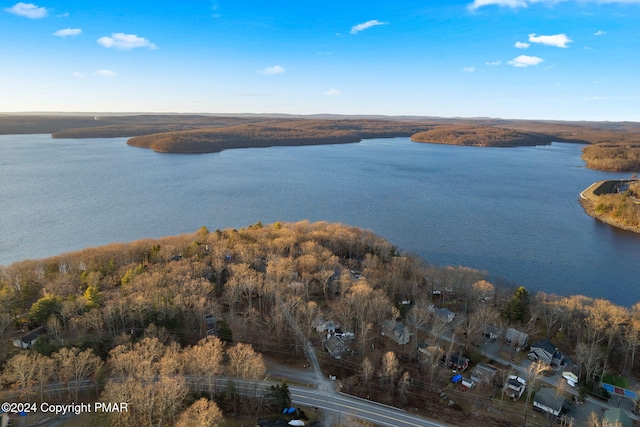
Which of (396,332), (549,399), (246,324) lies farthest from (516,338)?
(246,324)

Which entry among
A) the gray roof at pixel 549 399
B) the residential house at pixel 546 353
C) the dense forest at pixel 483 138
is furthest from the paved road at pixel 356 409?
the dense forest at pixel 483 138

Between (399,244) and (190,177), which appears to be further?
(190,177)

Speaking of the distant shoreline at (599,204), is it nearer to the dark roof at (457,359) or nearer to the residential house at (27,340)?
the dark roof at (457,359)

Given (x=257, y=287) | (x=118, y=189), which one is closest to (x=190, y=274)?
(x=257, y=287)

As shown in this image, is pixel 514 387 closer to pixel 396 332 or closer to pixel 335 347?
pixel 396 332

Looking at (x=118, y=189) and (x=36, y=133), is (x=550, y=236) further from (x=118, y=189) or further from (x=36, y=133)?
(x=36, y=133)

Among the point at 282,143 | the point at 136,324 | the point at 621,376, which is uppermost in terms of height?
the point at 282,143

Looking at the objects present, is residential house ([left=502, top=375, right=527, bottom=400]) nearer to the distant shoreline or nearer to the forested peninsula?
the distant shoreline
